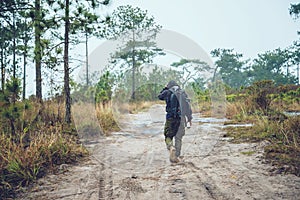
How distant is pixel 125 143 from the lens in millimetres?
7750

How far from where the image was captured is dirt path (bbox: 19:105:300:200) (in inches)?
142

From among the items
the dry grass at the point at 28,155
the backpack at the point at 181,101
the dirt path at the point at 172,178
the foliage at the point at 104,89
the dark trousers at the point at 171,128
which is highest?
the foliage at the point at 104,89

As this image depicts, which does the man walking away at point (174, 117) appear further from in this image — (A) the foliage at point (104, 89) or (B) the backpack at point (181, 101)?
(A) the foliage at point (104, 89)

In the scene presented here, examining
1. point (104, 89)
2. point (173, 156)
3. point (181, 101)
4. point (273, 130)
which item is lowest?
point (173, 156)

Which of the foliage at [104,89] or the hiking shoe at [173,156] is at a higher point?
the foliage at [104,89]

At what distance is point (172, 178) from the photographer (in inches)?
169

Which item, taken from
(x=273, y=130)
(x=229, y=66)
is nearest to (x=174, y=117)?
(x=273, y=130)

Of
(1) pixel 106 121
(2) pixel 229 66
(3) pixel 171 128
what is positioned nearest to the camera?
(3) pixel 171 128

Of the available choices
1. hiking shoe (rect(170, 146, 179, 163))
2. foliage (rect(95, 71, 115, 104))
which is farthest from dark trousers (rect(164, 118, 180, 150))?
foliage (rect(95, 71, 115, 104))

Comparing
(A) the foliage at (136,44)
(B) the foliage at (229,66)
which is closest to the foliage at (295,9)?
(A) the foliage at (136,44)

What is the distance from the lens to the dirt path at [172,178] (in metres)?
3.61

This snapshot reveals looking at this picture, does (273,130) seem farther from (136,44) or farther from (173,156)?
(136,44)

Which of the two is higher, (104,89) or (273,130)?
(104,89)

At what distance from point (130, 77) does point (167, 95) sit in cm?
2450
